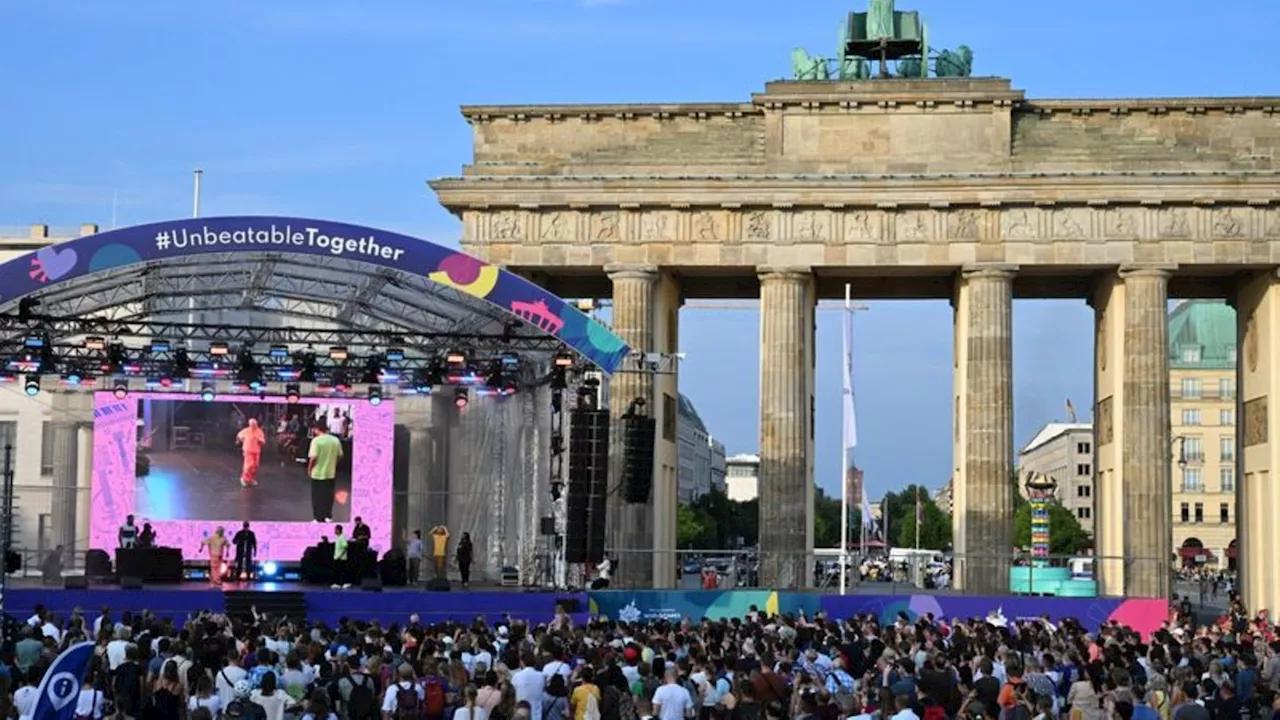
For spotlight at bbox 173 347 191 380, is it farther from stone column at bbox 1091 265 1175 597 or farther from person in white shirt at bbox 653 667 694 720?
person in white shirt at bbox 653 667 694 720

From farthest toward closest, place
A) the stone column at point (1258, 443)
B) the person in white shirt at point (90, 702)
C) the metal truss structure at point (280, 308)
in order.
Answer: the stone column at point (1258, 443)
the metal truss structure at point (280, 308)
the person in white shirt at point (90, 702)

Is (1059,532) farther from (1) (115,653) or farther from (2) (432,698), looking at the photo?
(2) (432,698)

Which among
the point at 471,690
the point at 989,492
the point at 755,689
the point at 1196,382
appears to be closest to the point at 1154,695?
the point at 755,689

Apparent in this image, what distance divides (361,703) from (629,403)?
34175 millimetres

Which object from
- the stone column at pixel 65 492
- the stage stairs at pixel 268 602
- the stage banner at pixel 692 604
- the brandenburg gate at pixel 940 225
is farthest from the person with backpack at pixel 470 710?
the brandenburg gate at pixel 940 225

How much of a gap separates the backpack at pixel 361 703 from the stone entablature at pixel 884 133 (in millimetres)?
35219

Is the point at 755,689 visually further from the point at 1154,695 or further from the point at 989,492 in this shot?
the point at 989,492

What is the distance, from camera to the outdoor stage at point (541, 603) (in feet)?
122

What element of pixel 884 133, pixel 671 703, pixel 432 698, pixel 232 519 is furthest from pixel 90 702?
pixel 884 133

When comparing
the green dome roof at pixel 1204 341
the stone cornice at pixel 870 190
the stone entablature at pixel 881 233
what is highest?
the green dome roof at pixel 1204 341

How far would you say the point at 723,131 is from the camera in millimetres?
54406

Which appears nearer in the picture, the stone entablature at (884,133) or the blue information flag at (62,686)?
the blue information flag at (62,686)

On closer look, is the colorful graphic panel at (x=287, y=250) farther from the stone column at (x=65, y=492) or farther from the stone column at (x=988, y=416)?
the stone column at (x=988, y=416)

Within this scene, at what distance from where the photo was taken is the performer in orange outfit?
150ft
